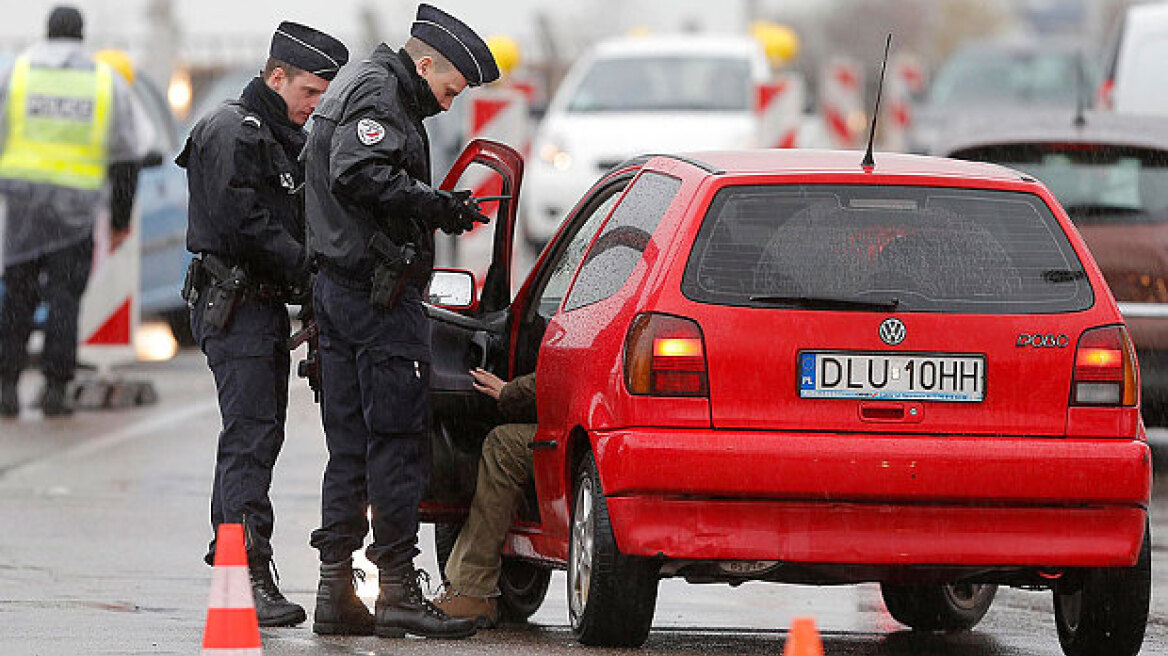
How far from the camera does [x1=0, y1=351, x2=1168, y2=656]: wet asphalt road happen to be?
775 cm

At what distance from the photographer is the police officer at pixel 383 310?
25.4ft

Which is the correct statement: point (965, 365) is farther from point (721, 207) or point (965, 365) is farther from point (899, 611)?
point (899, 611)

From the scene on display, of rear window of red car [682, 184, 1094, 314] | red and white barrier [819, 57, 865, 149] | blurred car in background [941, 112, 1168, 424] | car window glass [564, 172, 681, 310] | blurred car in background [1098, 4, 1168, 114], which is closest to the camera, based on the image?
rear window of red car [682, 184, 1094, 314]

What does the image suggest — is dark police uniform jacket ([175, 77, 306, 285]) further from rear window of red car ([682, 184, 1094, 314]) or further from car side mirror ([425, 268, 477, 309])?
rear window of red car ([682, 184, 1094, 314])

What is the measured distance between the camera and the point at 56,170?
14.4 m

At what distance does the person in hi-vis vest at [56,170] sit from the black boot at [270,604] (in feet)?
21.2

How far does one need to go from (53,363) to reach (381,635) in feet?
22.9

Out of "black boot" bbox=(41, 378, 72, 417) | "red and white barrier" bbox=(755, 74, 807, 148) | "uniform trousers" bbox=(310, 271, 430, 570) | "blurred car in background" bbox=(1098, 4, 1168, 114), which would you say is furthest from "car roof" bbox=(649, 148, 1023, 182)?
"red and white barrier" bbox=(755, 74, 807, 148)

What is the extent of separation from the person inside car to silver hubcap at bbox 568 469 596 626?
509 millimetres

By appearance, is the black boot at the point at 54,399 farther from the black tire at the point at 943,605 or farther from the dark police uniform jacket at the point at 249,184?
the black tire at the point at 943,605

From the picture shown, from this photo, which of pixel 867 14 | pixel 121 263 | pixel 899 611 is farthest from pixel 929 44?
pixel 899 611

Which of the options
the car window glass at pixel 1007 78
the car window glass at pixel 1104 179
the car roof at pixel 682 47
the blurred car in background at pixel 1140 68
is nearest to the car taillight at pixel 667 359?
the car window glass at pixel 1104 179

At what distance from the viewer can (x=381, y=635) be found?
7891mm

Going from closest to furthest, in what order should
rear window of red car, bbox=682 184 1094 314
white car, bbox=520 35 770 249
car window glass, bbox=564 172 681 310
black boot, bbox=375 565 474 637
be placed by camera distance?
rear window of red car, bbox=682 184 1094 314
car window glass, bbox=564 172 681 310
black boot, bbox=375 565 474 637
white car, bbox=520 35 770 249
